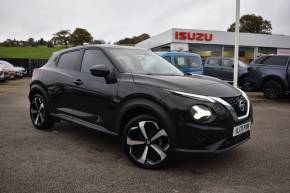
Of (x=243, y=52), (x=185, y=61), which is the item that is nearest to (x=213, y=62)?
(x=185, y=61)

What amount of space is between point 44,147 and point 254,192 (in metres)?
3.16

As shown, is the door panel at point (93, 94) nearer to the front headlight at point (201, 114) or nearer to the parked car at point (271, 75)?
the front headlight at point (201, 114)

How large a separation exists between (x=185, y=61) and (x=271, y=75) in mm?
3144

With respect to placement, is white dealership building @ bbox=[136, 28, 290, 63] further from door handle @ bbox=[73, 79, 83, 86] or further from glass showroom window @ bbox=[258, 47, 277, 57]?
door handle @ bbox=[73, 79, 83, 86]

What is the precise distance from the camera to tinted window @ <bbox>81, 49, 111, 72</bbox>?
478 centimetres

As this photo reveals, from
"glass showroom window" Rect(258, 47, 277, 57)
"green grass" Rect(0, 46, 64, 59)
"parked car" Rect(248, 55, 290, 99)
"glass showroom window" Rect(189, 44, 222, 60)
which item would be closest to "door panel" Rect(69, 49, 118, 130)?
"parked car" Rect(248, 55, 290, 99)

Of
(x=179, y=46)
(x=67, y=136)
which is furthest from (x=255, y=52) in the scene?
(x=67, y=136)

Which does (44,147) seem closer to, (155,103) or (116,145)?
(116,145)

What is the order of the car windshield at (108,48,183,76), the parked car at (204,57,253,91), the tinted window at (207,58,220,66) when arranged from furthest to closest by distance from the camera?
the tinted window at (207,58,220,66)
the parked car at (204,57,253,91)
the car windshield at (108,48,183,76)

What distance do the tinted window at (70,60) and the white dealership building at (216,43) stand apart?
2370 centimetres

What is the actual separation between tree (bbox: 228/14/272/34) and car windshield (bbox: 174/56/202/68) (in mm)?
64571

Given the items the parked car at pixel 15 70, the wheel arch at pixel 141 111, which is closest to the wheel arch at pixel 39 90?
the wheel arch at pixel 141 111

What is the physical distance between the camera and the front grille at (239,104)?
3.95m

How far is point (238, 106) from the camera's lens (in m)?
4.05
